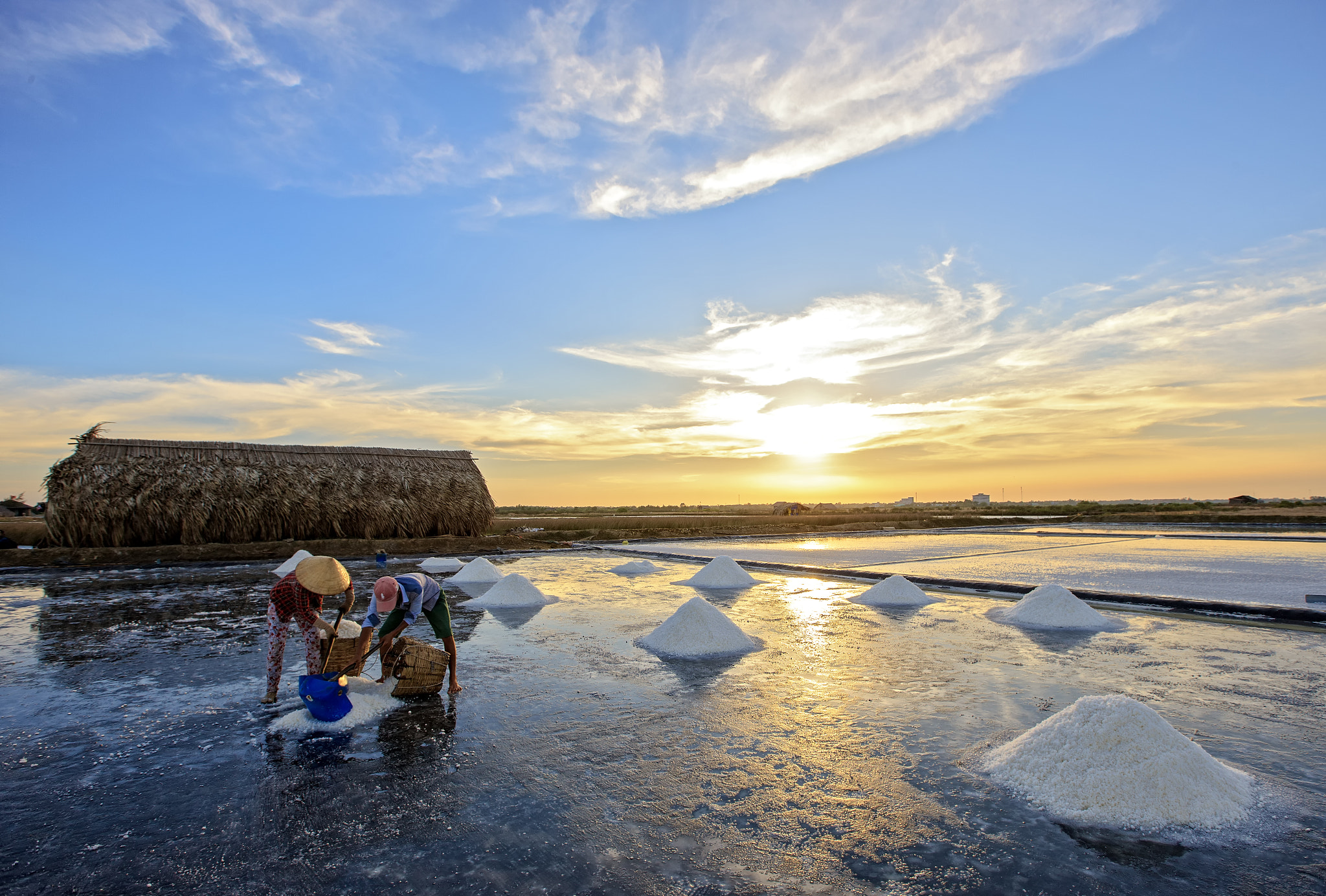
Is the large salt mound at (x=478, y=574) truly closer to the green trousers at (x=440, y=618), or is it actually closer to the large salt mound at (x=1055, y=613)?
the green trousers at (x=440, y=618)

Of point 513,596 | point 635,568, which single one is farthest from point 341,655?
point 635,568

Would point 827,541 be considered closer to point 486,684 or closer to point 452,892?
point 486,684

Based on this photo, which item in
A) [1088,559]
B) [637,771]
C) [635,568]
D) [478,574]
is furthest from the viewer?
[1088,559]

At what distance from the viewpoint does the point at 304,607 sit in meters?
3.66

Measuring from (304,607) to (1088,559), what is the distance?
14.3 metres

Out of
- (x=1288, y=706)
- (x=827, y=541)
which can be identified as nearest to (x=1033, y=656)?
(x=1288, y=706)

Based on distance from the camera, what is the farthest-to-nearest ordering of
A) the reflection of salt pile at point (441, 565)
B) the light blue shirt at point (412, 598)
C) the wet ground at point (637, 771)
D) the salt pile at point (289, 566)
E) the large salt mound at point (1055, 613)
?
the reflection of salt pile at point (441, 565), the salt pile at point (289, 566), the large salt mound at point (1055, 613), the light blue shirt at point (412, 598), the wet ground at point (637, 771)

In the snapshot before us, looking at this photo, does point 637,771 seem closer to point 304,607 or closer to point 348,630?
point 304,607

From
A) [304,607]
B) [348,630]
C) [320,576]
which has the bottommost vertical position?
[348,630]

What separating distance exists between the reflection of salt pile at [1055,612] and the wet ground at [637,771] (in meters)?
0.50

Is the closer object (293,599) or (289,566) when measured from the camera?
(293,599)

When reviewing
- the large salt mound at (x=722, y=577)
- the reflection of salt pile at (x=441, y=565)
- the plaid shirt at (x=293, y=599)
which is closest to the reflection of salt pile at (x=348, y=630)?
the plaid shirt at (x=293, y=599)

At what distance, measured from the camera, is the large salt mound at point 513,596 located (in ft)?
24.0

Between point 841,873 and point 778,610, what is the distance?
194 inches
